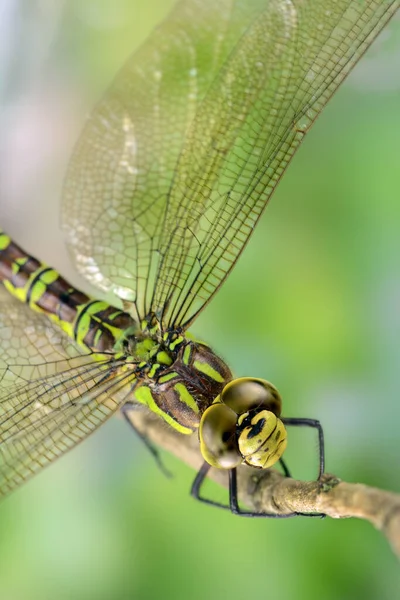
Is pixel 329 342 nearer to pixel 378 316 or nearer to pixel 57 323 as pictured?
pixel 378 316

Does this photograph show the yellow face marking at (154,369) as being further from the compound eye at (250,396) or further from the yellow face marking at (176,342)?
the compound eye at (250,396)

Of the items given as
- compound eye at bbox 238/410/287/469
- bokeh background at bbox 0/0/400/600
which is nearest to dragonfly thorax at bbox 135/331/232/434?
compound eye at bbox 238/410/287/469

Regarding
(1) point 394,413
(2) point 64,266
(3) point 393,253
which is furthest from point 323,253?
(2) point 64,266

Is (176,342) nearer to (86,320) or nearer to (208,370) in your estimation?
(208,370)

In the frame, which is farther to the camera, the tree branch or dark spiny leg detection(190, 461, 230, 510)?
dark spiny leg detection(190, 461, 230, 510)

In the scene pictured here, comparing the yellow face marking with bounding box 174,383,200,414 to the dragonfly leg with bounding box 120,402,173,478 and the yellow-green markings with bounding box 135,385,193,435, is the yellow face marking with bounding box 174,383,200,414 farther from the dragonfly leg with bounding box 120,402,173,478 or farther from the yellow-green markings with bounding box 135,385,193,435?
the dragonfly leg with bounding box 120,402,173,478
